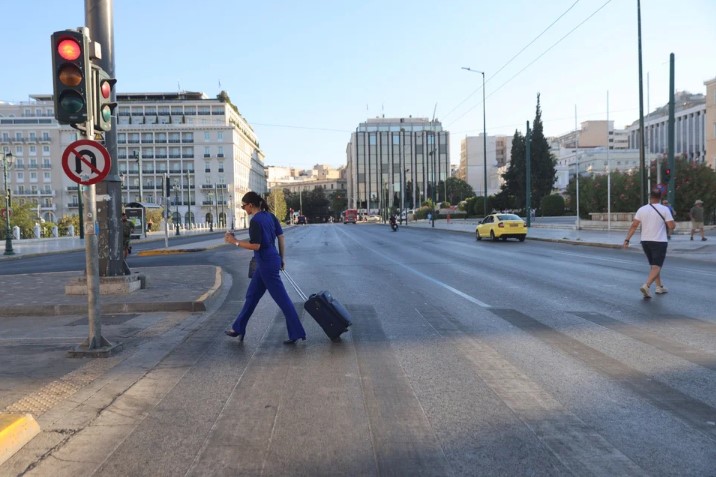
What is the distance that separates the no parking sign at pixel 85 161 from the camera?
20.4ft

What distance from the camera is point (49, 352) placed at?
259 inches

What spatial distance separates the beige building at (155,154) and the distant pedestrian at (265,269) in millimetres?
102824

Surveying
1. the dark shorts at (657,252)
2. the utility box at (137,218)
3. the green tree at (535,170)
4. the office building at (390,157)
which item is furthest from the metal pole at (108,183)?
the office building at (390,157)

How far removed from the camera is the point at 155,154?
110375 millimetres

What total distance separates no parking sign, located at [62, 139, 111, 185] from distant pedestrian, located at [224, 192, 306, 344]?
149 cm

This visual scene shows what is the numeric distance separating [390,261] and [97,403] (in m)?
14.5

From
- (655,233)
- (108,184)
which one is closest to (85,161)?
(108,184)

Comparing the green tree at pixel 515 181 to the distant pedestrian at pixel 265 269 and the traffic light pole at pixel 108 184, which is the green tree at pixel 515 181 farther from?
the distant pedestrian at pixel 265 269

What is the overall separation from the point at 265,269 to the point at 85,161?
7.22 feet

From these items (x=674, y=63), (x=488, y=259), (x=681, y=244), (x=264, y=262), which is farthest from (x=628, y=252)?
(x=264, y=262)

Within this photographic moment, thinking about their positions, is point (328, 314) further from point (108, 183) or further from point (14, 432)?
point (108, 183)

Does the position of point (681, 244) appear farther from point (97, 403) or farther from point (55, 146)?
point (55, 146)

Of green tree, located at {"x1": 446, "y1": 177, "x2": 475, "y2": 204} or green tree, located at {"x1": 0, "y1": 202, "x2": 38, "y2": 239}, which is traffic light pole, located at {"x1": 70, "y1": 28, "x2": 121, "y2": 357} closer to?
green tree, located at {"x1": 0, "y1": 202, "x2": 38, "y2": 239}

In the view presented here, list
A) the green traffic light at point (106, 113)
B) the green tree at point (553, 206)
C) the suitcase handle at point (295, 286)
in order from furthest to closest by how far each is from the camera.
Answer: the green tree at point (553, 206) → the suitcase handle at point (295, 286) → the green traffic light at point (106, 113)
